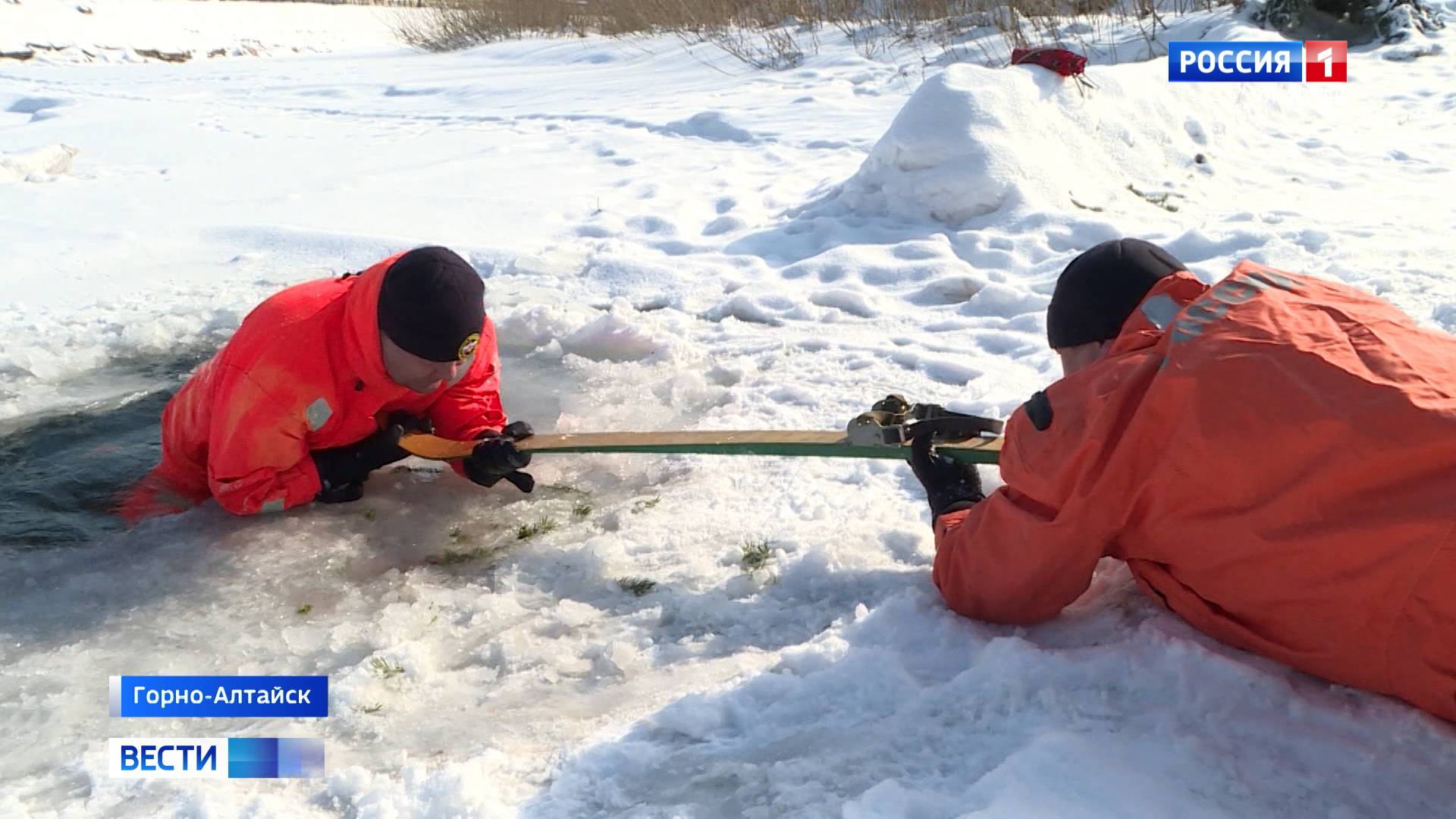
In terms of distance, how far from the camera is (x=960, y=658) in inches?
85.2

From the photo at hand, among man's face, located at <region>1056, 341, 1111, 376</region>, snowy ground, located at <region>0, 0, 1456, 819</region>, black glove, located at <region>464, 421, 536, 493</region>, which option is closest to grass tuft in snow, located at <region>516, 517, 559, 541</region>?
snowy ground, located at <region>0, 0, 1456, 819</region>

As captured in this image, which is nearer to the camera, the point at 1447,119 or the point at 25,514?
the point at 25,514

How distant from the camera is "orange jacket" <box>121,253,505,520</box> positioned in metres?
2.99

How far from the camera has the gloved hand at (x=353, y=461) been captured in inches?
125

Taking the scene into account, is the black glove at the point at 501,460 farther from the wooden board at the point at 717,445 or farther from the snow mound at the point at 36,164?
the snow mound at the point at 36,164

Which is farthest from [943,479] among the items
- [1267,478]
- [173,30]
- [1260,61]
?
[173,30]

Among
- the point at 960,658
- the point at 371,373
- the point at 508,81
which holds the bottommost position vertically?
the point at 960,658

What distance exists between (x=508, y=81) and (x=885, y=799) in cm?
1060

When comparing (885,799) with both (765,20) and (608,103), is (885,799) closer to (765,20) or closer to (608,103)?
(608,103)

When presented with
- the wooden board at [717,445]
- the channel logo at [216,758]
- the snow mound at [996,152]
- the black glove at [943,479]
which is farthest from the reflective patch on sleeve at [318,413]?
the snow mound at [996,152]

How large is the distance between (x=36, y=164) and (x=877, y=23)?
7138mm

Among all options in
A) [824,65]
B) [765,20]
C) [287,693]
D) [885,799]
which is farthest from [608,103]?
[885,799]

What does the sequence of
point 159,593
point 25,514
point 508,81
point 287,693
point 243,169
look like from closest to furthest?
point 287,693
point 159,593
point 25,514
point 243,169
point 508,81

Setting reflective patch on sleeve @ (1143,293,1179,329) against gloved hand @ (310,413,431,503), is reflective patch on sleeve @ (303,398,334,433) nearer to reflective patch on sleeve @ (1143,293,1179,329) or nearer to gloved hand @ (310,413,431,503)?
gloved hand @ (310,413,431,503)
